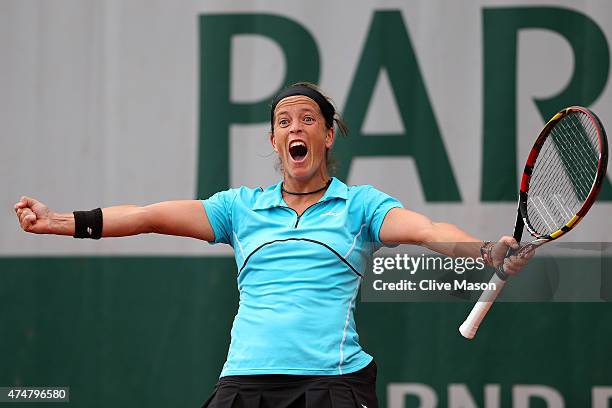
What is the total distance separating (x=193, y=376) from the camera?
422 centimetres

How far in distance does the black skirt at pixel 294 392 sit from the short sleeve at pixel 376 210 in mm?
377

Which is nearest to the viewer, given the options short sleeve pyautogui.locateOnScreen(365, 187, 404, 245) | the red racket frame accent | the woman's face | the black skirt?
the red racket frame accent

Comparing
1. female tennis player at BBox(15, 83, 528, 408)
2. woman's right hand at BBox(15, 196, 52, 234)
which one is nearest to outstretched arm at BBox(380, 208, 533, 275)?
female tennis player at BBox(15, 83, 528, 408)

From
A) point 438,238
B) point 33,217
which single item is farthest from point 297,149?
point 33,217

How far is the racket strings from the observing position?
2.92 m

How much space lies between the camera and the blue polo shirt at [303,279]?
265 cm

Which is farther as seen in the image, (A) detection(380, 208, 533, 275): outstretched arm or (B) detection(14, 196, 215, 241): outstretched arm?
(B) detection(14, 196, 215, 241): outstretched arm

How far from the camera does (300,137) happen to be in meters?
2.91

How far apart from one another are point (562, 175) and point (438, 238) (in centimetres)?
69

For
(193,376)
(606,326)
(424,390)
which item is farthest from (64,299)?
(606,326)

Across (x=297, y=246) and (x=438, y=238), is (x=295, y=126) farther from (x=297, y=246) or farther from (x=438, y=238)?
(x=438, y=238)

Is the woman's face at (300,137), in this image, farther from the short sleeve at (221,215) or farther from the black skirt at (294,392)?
the black skirt at (294,392)

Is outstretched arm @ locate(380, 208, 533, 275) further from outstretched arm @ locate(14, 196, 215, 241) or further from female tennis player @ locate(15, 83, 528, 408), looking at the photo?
outstretched arm @ locate(14, 196, 215, 241)

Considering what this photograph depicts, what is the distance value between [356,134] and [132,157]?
0.93 m
